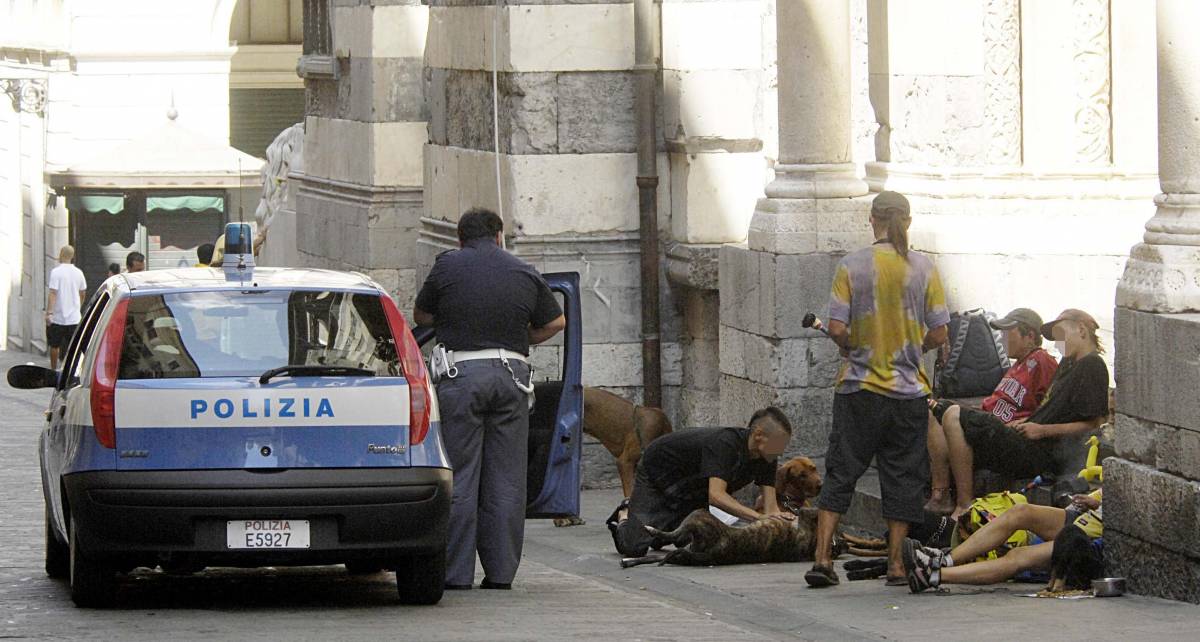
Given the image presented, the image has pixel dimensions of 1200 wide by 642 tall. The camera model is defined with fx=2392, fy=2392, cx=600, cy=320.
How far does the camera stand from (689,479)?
11.7 m

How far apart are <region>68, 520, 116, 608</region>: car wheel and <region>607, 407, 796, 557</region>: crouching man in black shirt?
3.09 m

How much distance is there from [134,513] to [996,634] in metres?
3.23

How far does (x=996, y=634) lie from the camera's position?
8711 mm

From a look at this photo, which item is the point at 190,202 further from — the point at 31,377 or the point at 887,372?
the point at 887,372

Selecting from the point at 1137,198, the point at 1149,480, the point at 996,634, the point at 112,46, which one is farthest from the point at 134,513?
the point at 112,46

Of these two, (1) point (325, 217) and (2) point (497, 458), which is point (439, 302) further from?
(1) point (325, 217)

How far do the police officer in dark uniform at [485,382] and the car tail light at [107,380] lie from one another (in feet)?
4.91

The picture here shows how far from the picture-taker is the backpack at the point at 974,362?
479 inches

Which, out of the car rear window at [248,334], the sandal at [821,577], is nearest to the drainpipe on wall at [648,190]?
the sandal at [821,577]

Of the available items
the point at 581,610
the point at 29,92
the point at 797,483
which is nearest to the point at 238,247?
the point at 581,610

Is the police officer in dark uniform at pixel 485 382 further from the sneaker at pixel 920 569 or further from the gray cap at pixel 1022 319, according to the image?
the gray cap at pixel 1022 319

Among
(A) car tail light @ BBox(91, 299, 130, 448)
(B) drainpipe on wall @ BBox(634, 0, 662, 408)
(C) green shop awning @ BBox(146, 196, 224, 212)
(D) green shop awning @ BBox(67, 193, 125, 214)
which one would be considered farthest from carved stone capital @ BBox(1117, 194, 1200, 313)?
(D) green shop awning @ BBox(67, 193, 125, 214)

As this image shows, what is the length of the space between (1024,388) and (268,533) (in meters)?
4.00

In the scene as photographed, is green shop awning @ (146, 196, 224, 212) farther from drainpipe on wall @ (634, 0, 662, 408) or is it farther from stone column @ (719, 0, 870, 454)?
stone column @ (719, 0, 870, 454)
